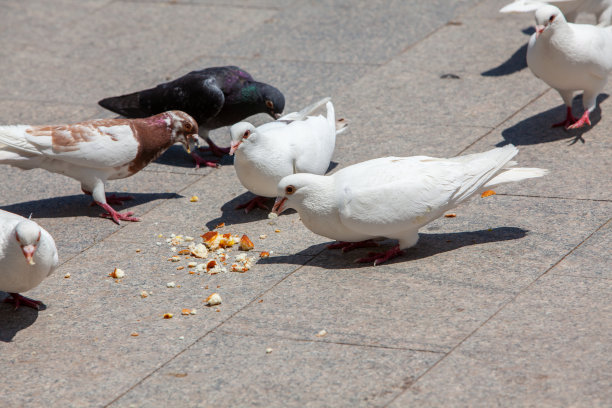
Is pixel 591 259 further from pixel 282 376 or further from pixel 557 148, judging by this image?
pixel 282 376

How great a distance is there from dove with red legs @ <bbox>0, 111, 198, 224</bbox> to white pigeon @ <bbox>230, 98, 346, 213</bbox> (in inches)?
35.7

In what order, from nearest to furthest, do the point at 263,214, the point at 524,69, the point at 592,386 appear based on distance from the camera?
the point at 592,386
the point at 263,214
the point at 524,69

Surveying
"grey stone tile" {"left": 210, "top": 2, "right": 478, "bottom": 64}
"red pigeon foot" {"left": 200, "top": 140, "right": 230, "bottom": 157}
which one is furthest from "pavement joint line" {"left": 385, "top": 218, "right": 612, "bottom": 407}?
"grey stone tile" {"left": 210, "top": 2, "right": 478, "bottom": 64}

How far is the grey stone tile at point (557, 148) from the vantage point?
6.28 m

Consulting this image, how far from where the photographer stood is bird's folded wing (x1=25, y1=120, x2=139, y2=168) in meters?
6.39

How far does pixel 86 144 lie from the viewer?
643 cm

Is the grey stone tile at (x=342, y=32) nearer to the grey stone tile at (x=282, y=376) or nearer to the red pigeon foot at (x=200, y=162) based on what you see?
the red pigeon foot at (x=200, y=162)

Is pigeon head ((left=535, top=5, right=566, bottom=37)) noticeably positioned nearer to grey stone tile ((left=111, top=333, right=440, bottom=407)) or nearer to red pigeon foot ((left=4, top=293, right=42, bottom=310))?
grey stone tile ((left=111, top=333, right=440, bottom=407))

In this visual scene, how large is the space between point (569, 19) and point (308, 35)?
3.03 m

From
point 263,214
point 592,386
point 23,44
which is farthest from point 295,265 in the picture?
point 23,44

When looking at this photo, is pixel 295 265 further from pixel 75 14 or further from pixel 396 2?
pixel 75 14

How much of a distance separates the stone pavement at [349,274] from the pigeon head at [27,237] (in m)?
0.57

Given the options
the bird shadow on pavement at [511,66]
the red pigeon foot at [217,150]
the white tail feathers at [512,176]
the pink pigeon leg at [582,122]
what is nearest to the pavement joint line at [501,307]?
the white tail feathers at [512,176]

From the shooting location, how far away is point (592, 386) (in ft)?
13.1
